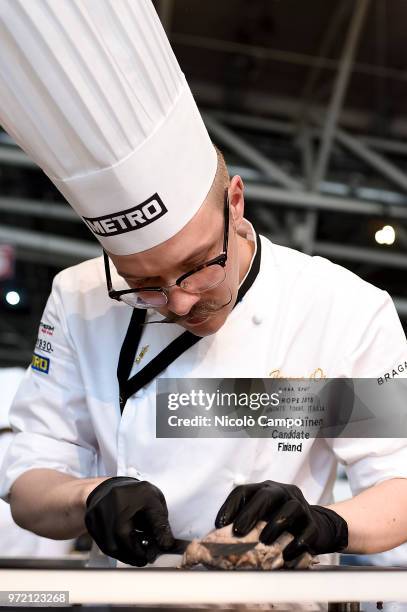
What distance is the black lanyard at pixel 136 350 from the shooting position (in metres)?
1.19

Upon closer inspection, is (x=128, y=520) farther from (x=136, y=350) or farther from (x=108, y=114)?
(x=108, y=114)

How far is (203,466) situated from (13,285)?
0.51m

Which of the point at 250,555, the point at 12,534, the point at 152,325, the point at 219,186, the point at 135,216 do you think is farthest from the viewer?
the point at 12,534

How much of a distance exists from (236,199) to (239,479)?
443 millimetres

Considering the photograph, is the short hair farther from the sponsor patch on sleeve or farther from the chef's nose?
the sponsor patch on sleeve

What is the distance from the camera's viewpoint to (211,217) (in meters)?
1.08

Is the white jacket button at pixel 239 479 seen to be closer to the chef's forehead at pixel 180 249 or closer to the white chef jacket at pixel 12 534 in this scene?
the chef's forehead at pixel 180 249

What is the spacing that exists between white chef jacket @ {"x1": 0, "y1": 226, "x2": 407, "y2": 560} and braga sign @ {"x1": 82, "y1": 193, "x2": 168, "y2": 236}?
0.80 feet

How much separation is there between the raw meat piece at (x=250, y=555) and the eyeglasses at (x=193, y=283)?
1.13 feet

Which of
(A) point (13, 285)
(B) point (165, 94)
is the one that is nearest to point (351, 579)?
(B) point (165, 94)

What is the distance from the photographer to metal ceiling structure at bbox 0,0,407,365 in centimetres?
140

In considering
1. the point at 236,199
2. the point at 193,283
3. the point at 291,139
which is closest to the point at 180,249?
the point at 193,283

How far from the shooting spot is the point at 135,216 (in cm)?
101

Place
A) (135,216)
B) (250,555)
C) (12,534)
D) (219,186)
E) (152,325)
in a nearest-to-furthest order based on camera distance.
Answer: (250,555)
(135,216)
(219,186)
(152,325)
(12,534)
